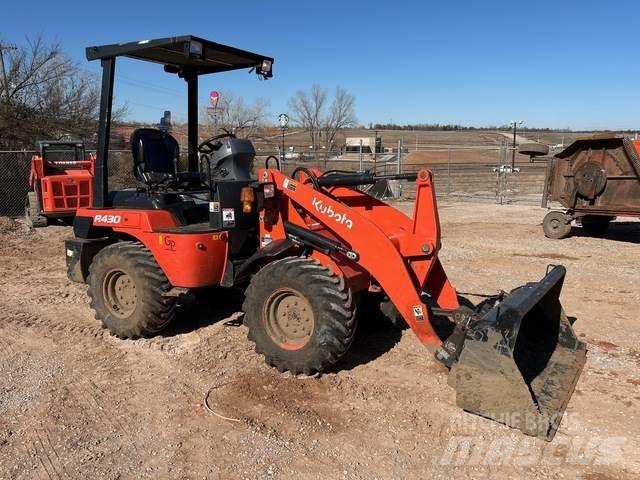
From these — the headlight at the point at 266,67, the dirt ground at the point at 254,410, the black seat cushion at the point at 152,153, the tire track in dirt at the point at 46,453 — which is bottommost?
the tire track in dirt at the point at 46,453

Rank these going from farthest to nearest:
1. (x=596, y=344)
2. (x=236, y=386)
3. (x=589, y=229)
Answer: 1. (x=589, y=229)
2. (x=596, y=344)
3. (x=236, y=386)

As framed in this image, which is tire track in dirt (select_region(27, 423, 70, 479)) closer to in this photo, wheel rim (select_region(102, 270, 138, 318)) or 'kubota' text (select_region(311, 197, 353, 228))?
wheel rim (select_region(102, 270, 138, 318))

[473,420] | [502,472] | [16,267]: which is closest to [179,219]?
[473,420]

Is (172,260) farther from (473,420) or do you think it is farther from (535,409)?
(535,409)

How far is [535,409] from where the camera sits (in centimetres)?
358

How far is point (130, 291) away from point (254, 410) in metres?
2.04

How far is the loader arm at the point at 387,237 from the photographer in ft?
14.0

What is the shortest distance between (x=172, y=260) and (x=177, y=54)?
202 cm

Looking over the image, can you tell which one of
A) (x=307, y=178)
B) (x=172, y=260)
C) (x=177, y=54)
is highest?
(x=177, y=54)

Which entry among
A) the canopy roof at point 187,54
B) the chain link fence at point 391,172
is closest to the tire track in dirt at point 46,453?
the canopy roof at point 187,54

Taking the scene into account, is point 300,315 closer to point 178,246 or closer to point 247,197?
point 247,197

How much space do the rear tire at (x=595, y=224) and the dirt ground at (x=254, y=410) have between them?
20.2 ft

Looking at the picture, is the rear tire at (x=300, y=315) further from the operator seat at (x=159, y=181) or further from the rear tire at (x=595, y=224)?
the rear tire at (x=595, y=224)

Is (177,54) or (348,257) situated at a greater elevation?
(177,54)
